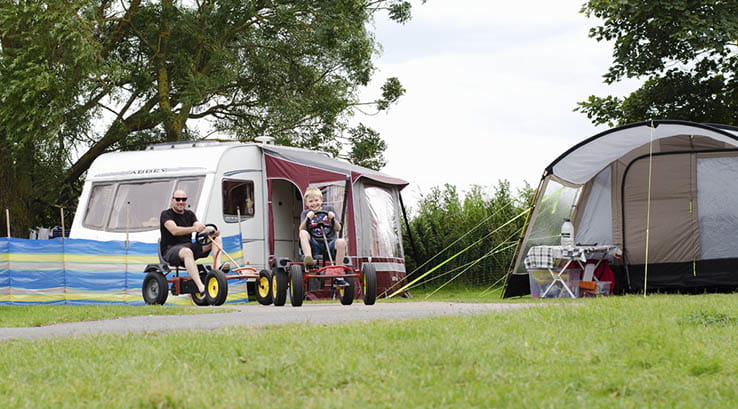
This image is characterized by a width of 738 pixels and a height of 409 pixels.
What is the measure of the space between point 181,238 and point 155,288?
0.72 m

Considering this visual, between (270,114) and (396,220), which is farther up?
(270,114)

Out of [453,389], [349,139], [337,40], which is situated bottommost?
[453,389]

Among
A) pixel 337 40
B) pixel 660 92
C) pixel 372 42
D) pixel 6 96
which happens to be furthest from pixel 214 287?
pixel 660 92

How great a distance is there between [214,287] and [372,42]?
11.4 metres

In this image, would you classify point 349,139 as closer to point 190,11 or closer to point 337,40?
point 337,40

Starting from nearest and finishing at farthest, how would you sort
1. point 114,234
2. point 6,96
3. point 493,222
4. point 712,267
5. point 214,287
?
1. point 214,287
2. point 712,267
3. point 114,234
4. point 6,96
5. point 493,222

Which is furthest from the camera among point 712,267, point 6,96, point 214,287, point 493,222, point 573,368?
point 493,222

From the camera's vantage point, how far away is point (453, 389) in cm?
445

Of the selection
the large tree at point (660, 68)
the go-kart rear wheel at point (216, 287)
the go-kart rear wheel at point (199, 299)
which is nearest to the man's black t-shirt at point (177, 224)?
the go-kart rear wheel at point (199, 299)

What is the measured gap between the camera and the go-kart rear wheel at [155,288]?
1175cm

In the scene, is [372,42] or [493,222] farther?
[372,42]

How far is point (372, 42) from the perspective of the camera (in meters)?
21.5

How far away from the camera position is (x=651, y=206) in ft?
47.4

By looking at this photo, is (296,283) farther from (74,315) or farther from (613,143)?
(613,143)
